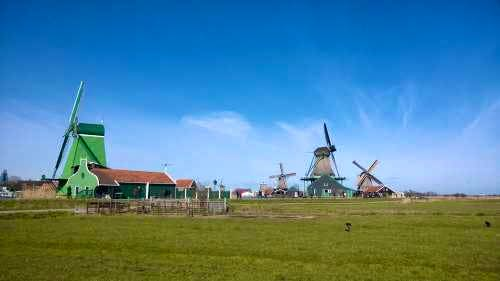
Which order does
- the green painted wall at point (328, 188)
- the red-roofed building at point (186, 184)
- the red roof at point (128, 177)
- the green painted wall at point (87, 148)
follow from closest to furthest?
the red roof at point (128, 177)
the green painted wall at point (87, 148)
the red-roofed building at point (186, 184)
the green painted wall at point (328, 188)

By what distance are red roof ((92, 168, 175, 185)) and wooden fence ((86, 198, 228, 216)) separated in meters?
25.5

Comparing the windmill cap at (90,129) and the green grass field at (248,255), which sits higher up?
the windmill cap at (90,129)

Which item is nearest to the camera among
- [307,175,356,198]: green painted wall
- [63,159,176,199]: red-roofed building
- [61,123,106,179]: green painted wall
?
[63,159,176,199]: red-roofed building

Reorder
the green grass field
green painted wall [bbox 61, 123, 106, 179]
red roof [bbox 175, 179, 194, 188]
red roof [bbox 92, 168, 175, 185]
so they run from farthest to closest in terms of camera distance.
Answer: red roof [bbox 175, 179, 194, 188]
green painted wall [bbox 61, 123, 106, 179]
red roof [bbox 92, 168, 175, 185]
the green grass field

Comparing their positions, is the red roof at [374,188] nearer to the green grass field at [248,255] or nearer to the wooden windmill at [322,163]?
the wooden windmill at [322,163]

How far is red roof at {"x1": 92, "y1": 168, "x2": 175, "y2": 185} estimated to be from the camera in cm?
7062

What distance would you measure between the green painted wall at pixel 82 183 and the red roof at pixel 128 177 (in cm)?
115

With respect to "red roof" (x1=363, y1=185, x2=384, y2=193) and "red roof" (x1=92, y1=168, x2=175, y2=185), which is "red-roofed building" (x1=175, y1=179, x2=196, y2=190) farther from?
"red roof" (x1=363, y1=185, x2=384, y2=193)

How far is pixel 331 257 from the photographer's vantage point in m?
15.6

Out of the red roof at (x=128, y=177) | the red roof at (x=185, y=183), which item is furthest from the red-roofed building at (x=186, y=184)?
the red roof at (x=128, y=177)

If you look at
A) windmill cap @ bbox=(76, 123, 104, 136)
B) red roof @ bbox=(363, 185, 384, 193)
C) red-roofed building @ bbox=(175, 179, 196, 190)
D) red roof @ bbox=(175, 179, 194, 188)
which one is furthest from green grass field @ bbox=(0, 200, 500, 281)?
red roof @ bbox=(363, 185, 384, 193)

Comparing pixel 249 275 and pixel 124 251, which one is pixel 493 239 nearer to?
pixel 249 275

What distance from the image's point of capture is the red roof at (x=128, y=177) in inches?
2780

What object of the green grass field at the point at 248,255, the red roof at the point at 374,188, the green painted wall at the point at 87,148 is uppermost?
the green painted wall at the point at 87,148
